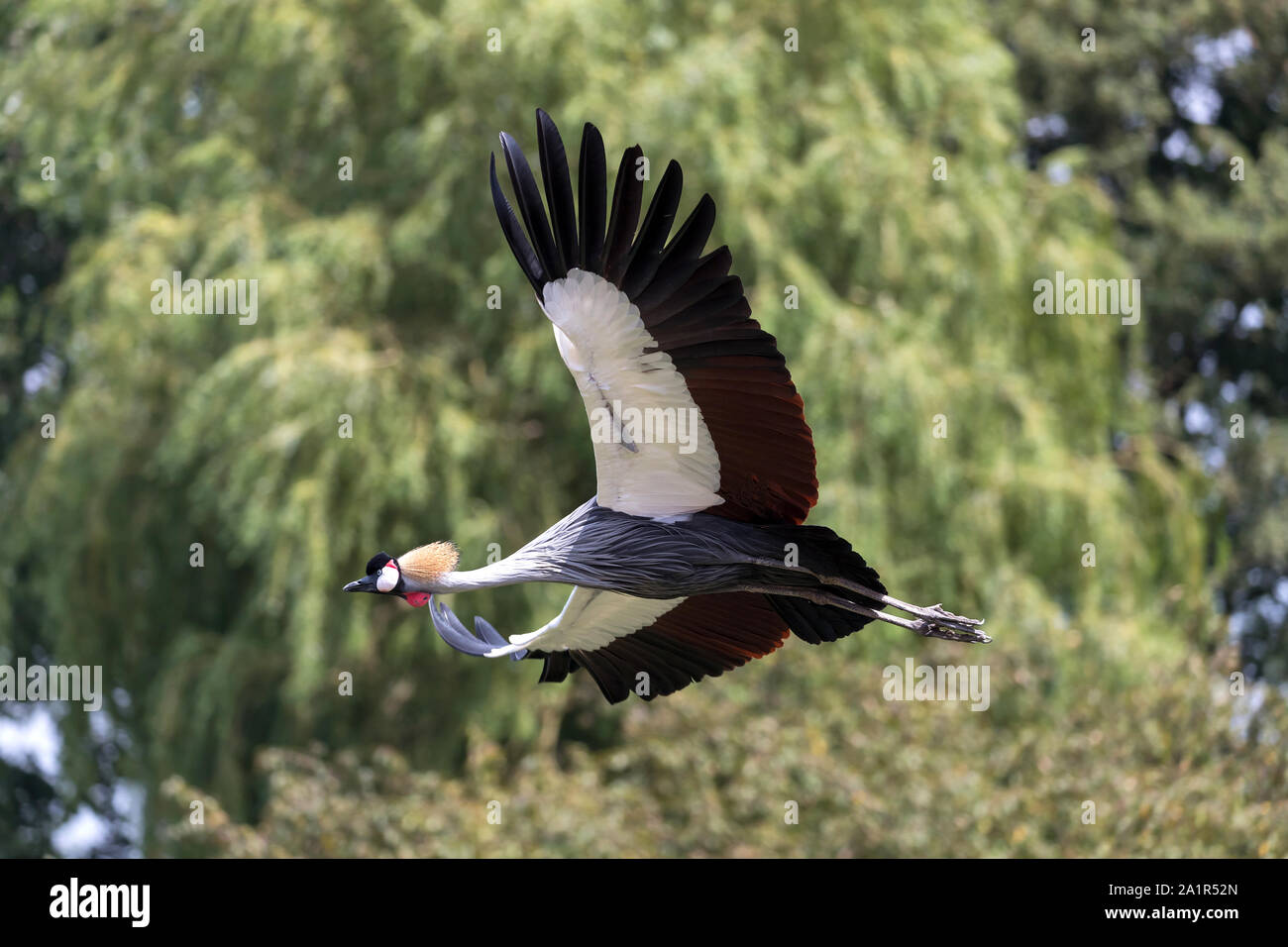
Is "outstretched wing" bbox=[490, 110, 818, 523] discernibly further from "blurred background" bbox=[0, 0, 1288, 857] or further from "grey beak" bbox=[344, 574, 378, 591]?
"blurred background" bbox=[0, 0, 1288, 857]

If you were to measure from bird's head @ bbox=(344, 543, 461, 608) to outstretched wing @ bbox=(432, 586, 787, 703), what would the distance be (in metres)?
0.74

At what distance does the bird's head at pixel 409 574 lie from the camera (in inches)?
219

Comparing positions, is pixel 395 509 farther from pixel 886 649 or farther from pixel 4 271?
pixel 4 271

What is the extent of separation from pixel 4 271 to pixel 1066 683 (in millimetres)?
13151

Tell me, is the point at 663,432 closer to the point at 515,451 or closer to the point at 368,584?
the point at 368,584

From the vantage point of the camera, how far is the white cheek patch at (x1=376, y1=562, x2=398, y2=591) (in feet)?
18.2

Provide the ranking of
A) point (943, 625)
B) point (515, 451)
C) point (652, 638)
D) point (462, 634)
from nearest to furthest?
point (462, 634), point (943, 625), point (652, 638), point (515, 451)

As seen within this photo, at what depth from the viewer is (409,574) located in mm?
5605

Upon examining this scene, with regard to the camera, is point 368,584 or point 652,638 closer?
point 368,584

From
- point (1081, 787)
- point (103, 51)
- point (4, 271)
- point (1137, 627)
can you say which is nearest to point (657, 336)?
point (1081, 787)

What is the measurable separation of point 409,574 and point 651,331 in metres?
1.11

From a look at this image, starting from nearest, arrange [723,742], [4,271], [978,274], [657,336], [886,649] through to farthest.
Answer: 1. [657,336]
2. [723,742]
3. [886,649]
4. [978,274]
5. [4,271]

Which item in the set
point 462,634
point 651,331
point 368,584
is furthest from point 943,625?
point 368,584

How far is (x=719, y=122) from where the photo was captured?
1588cm
